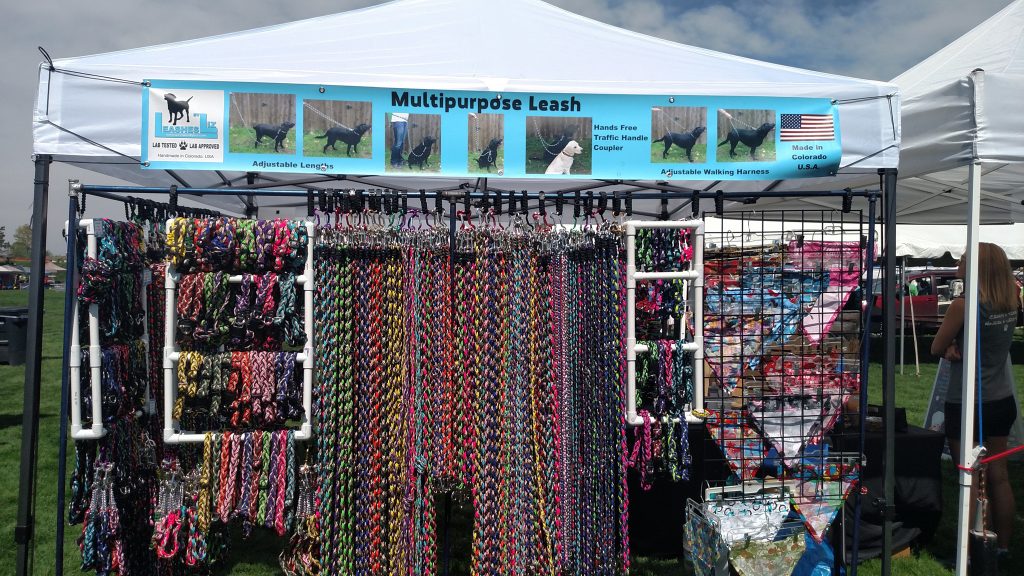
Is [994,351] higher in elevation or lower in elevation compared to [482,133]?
lower

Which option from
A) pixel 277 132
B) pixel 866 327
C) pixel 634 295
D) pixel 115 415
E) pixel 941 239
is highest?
pixel 941 239

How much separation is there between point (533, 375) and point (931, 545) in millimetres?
3075


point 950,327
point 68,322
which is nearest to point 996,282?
point 950,327

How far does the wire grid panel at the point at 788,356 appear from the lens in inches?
107

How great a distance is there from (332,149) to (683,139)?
1.47 m

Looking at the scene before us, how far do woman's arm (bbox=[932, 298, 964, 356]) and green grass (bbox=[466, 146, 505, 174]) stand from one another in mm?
2746

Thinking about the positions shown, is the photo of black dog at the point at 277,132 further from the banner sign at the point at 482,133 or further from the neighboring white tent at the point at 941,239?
the neighboring white tent at the point at 941,239

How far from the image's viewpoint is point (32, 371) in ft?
8.55

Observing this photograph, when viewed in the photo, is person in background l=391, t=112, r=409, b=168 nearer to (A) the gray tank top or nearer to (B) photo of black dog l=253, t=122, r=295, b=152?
(B) photo of black dog l=253, t=122, r=295, b=152

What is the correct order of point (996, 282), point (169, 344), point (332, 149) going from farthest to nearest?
point (996, 282) → point (332, 149) → point (169, 344)

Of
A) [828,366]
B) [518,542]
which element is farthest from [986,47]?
[518,542]

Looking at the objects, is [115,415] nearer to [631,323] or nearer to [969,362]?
[631,323]

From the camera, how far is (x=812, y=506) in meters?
2.76

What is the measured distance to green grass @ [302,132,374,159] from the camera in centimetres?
255
